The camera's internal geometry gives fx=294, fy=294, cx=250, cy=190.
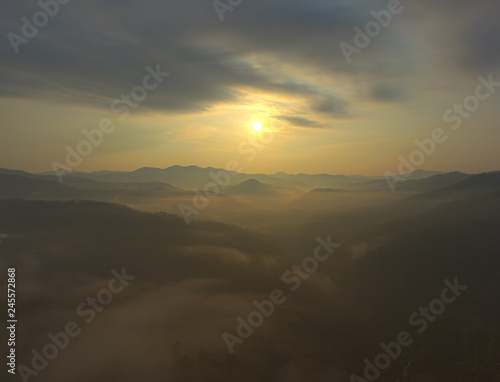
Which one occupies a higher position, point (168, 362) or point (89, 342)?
point (89, 342)

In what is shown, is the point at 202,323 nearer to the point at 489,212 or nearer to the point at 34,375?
the point at 34,375

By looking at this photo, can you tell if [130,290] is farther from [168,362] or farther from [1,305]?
[168,362]

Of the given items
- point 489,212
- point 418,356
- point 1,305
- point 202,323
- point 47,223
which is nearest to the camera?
point 418,356

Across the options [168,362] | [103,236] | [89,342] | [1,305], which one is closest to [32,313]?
[1,305]

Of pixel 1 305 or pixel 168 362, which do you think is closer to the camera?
pixel 168 362

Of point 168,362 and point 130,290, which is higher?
point 130,290

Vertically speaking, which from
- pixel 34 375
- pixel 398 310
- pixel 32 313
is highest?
pixel 32 313

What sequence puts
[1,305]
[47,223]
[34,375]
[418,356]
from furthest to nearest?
[47,223] → [1,305] → [418,356] → [34,375]

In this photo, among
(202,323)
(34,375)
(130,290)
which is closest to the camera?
(34,375)

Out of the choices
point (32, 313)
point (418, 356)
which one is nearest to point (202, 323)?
point (32, 313)
